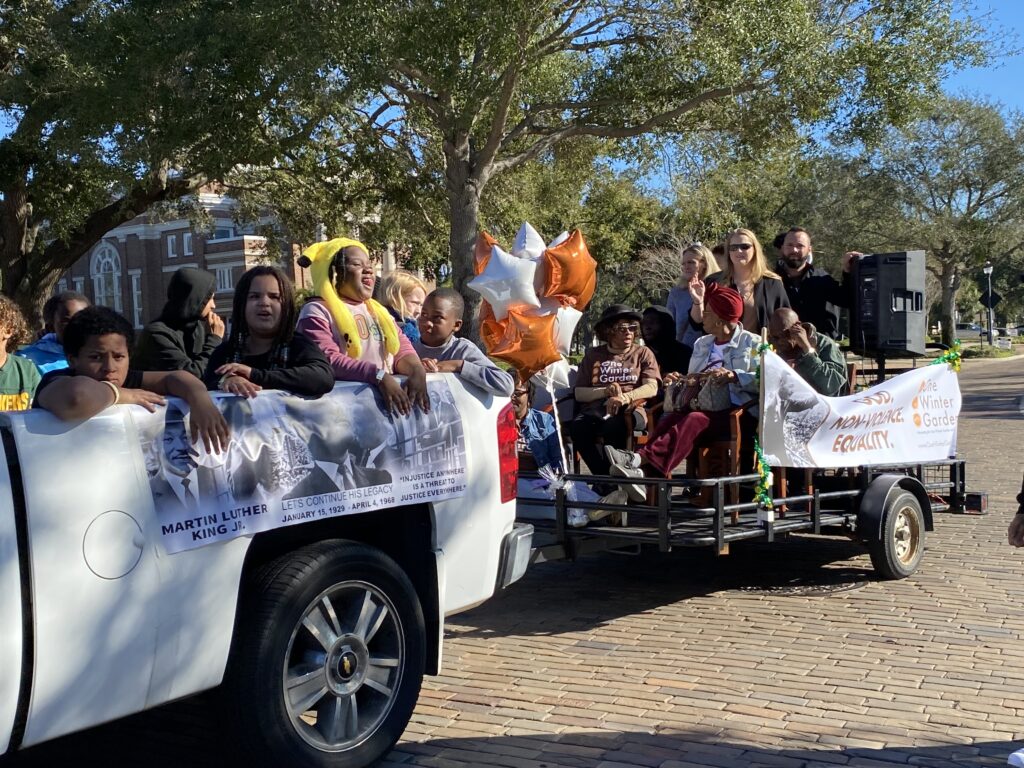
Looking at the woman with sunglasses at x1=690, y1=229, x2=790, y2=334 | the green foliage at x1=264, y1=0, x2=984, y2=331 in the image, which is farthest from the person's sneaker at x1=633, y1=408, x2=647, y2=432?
the green foliage at x1=264, y1=0, x2=984, y2=331

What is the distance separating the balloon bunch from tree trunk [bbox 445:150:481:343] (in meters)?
12.2

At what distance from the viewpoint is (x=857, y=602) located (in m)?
6.93

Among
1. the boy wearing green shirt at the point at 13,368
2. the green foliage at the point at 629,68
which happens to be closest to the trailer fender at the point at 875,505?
the boy wearing green shirt at the point at 13,368

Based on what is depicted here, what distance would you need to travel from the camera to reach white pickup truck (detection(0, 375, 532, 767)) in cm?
312

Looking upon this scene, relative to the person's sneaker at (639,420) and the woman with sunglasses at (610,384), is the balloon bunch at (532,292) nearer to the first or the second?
the woman with sunglasses at (610,384)

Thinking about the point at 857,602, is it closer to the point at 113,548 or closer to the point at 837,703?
the point at 837,703

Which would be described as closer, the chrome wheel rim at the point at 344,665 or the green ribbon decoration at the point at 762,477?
the chrome wheel rim at the point at 344,665

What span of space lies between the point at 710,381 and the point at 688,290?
1.53 m

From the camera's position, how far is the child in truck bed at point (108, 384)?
127 inches

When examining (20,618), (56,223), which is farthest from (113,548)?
(56,223)

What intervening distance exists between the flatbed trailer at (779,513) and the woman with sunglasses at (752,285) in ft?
3.65

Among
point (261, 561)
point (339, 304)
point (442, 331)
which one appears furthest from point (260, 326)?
point (442, 331)

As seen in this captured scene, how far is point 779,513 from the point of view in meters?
6.96

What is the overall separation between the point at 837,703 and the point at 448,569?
6.41ft
